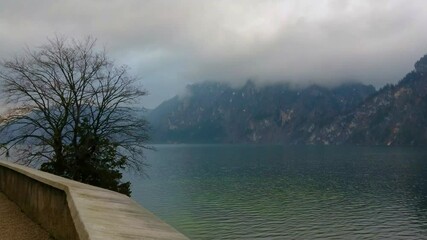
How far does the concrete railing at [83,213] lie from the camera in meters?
5.92

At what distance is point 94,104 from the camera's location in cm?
3572

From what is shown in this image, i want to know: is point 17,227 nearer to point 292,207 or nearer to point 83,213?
point 83,213

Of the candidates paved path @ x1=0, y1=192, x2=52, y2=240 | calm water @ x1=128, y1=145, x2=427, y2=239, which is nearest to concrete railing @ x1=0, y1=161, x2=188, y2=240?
A: paved path @ x1=0, y1=192, x2=52, y2=240

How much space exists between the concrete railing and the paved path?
0.61 ft

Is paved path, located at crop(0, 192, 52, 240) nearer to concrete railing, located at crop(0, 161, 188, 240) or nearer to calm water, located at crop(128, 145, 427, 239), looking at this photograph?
concrete railing, located at crop(0, 161, 188, 240)

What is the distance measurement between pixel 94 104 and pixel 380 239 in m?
34.5

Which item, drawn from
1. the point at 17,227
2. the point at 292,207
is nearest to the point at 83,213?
the point at 17,227

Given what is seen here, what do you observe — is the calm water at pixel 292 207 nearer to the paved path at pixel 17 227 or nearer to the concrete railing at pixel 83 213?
the paved path at pixel 17 227

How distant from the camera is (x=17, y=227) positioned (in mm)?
11930

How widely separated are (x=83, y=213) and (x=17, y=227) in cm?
652

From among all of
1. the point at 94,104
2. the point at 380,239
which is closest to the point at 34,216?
the point at 94,104

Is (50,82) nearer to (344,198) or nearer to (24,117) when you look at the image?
(24,117)

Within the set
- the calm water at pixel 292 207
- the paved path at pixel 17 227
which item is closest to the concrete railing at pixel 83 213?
the paved path at pixel 17 227

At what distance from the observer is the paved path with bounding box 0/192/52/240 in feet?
35.4
